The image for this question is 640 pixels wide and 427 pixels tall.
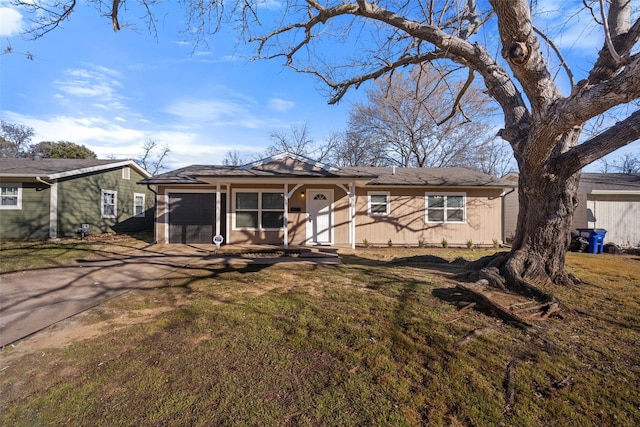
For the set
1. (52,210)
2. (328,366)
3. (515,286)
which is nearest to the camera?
(328,366)

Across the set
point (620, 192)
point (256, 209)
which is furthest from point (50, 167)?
point (620, 192)

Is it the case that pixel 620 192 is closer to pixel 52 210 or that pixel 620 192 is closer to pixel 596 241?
pixel 596 241

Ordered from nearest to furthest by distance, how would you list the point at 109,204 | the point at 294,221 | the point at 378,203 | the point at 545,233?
the point at 545,233 → the point at 294,221 → the point at 378,203 → the point at 109,204

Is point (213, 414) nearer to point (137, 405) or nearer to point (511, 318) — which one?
point (137, 405)

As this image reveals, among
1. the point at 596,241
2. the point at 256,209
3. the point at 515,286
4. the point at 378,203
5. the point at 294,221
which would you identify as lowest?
the point at 515,286

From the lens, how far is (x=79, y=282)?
632 cm

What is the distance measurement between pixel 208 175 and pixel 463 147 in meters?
20.9

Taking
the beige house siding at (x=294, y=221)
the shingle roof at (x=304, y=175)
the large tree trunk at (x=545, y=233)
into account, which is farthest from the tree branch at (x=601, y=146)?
the beige house siding at (x=294, y=221)

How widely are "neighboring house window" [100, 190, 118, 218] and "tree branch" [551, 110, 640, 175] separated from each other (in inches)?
683

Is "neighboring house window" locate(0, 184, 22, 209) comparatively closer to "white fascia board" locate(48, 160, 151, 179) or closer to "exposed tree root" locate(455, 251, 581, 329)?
"white fascia board" locate(48, 160, 151, 179)

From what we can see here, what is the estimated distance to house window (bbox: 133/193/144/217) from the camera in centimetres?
1702

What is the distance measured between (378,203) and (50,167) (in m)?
14.4

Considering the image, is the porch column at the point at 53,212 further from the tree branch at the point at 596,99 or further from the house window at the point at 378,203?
the tree branch at the point at 596,99

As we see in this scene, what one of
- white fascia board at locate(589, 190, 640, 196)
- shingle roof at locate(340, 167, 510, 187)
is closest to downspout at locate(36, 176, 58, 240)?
shingle roof at locate(340, 167, 510, 187)
